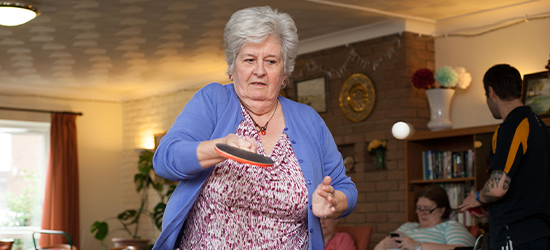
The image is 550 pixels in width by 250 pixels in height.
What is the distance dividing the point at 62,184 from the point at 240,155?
856 cm

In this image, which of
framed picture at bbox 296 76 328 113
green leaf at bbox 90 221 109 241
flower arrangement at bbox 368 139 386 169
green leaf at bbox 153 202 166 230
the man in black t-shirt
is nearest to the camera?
the man in black t-shirt

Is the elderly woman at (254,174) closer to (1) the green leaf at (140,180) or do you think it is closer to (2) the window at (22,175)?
(1) the green leaf at (140,180)

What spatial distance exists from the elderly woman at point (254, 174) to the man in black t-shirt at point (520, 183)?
186 cm

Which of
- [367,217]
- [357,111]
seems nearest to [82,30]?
[357,111]

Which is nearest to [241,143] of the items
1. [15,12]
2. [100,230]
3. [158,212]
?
[15,12]

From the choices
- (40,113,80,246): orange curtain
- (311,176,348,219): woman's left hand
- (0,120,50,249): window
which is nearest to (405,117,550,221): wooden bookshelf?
(311,176,348,219): woman's left hand

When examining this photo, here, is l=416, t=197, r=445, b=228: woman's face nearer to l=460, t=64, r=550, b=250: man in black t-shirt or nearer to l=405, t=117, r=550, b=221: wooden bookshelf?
l=405, t=117, r=550, b=221: wooden bookshelf

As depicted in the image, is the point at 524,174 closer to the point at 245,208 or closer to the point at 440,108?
the point at 245,208

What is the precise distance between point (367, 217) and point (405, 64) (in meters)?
1.53

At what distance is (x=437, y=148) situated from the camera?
5.64 meters

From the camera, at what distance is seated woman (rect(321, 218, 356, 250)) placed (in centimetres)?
512

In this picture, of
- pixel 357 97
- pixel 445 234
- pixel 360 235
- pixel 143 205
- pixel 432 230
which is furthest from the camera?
pixel 143 205

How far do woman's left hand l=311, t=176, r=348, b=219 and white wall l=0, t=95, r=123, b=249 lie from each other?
8.50 m

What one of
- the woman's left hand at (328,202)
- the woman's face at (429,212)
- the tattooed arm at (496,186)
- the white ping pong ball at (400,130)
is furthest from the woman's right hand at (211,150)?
the woman's face at (429,212)
